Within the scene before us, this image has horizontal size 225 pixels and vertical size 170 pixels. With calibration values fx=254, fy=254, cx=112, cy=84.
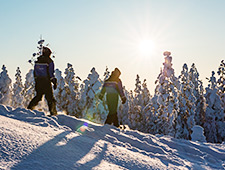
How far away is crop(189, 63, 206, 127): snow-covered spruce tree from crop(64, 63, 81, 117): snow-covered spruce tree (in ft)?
56.4

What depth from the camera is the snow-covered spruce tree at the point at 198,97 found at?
35812 millimetres

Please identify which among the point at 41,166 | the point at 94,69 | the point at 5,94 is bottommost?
the point at 41,166

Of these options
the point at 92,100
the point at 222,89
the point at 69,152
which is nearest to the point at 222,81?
the point at 222,89

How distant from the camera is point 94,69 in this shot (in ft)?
115

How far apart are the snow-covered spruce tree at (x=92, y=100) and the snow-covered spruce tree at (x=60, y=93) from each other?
3003 mm

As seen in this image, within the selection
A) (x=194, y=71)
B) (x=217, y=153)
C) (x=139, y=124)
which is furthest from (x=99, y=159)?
(x=139, y=124)

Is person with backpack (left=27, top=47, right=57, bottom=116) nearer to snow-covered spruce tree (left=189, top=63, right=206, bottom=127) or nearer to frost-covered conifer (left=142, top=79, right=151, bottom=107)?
snow-covered spruce tree (left=189, top=63, right=206, bottom=127)

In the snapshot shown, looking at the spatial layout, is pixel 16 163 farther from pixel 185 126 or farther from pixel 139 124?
pixel 139 124

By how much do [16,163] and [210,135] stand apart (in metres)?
35.0

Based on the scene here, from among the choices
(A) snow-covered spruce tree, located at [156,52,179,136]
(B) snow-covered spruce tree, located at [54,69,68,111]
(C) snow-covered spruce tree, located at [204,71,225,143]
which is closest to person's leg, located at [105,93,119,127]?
(A) snow-covered spruce tree, located at [156,52,179,136]

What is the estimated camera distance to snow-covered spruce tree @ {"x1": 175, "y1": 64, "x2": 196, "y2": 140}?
2985cm

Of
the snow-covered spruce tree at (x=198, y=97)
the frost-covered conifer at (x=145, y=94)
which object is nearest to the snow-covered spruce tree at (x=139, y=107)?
the frost-covered conifer at (x=145, y=94)

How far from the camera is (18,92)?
40.8 m

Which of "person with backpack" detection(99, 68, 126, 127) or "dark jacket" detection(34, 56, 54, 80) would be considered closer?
"dark jacket" detection(34, 56, 54, 80)
